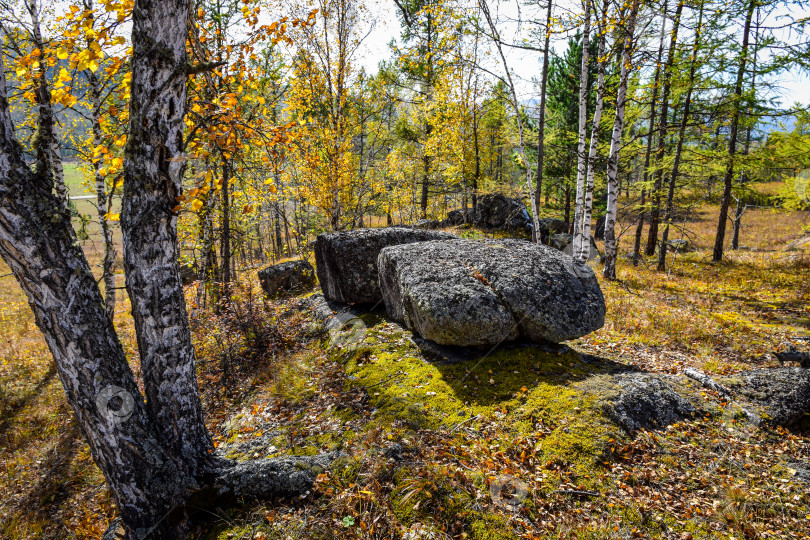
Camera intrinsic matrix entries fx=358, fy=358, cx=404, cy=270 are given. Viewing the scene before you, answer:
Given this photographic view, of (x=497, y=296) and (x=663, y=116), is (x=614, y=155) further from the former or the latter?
(x=497, y=296)

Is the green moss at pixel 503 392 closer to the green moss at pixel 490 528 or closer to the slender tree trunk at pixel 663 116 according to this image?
the green moss at pixel 490 528

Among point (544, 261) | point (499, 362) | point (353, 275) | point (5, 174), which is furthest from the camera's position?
point (353, 275)

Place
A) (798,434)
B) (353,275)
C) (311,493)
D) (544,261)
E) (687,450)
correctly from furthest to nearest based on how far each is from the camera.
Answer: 1. (353,275)
2. (544,261)
3. (798,434)
4. (687,450)
5. (311,493)

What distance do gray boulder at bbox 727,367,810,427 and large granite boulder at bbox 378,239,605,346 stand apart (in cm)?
197

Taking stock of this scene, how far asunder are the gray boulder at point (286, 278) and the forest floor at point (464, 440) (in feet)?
9.01

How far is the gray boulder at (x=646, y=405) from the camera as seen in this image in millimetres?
4410

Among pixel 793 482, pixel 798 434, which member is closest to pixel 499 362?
pixel 793 482

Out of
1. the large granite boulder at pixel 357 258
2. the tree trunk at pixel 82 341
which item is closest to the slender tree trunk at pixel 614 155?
the large granite boulder at pixel 357 258

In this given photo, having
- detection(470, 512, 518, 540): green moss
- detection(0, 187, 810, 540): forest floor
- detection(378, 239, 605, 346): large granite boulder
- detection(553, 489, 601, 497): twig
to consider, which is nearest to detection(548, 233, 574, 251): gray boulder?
detection(0, 187, 810, 540): forest floor

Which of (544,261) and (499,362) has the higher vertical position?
(544,261)

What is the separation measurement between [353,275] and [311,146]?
6.77 metres

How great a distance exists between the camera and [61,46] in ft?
10.2

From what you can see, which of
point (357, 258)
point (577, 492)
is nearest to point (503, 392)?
point (577, 492)

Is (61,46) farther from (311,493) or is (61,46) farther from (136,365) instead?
(136,365)
